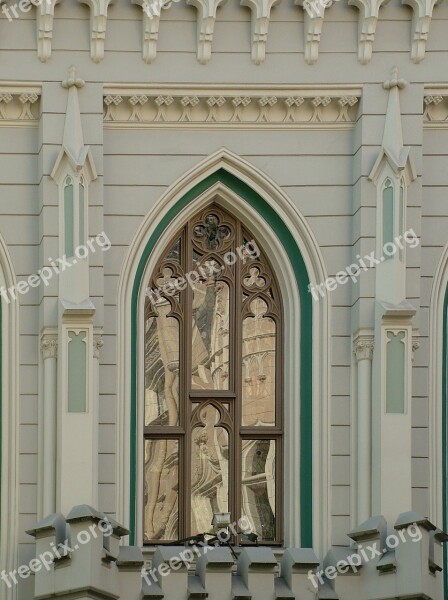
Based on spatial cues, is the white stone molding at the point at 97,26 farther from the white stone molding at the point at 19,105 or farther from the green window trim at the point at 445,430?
the green window trim at the point at 445,430

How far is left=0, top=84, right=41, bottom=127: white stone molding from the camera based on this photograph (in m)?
32.6

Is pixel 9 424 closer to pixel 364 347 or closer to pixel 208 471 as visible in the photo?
pixel 208 471

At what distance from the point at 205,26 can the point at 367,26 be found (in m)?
1.93

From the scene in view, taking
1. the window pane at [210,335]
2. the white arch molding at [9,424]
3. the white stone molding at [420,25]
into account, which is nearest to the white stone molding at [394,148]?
the white stone molding at [420,25]

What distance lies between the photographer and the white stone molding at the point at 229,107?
32781 mm

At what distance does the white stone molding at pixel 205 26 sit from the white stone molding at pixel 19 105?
1.99m

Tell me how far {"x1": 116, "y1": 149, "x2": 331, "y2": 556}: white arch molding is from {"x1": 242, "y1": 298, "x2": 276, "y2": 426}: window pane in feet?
0.83

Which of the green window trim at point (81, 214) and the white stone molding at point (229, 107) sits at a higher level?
the white stone molding at point (229, 107)

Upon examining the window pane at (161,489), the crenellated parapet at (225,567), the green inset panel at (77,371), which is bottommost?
the crenellated parapet at (225,567)

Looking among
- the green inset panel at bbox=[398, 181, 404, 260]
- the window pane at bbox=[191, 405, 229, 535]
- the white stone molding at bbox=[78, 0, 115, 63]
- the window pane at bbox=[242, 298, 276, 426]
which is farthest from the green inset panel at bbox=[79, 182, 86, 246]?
the green inset panel at bbox=[398, 181, 404, 260]

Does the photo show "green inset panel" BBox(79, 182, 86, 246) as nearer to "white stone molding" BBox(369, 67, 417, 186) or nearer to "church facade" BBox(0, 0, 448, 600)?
"church facade" BBox(0, 0, 448, 600)

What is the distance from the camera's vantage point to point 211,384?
32.8 meters

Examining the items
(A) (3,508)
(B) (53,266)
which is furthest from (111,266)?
(A) (3,508)

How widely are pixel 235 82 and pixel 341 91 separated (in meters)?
1.27
